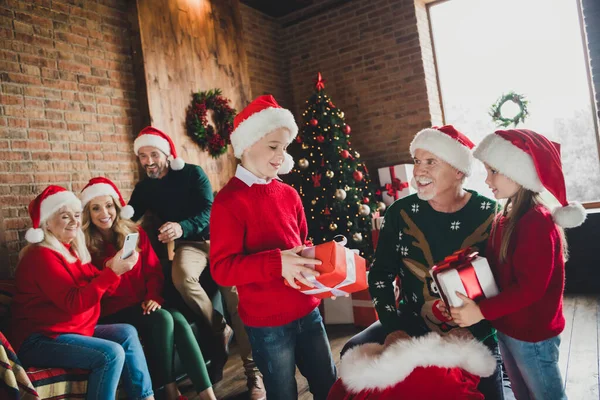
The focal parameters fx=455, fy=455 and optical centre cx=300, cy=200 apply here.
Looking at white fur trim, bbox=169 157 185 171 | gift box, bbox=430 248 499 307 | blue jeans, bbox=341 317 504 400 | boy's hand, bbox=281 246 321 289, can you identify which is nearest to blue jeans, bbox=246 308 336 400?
blue jeans, bbox=341 317 504 400

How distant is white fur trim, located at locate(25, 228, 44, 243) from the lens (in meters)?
2.34

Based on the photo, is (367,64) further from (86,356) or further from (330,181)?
(86,356)

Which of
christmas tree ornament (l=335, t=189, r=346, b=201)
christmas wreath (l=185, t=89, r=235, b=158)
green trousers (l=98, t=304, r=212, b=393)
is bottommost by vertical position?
green trousers (l=98, t=304, r=212, b=393)

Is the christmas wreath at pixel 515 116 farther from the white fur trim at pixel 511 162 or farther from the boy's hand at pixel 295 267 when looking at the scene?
the boy's hand at pixel 295 267

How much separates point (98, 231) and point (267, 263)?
6.38 feet

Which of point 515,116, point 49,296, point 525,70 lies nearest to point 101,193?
point 49,296

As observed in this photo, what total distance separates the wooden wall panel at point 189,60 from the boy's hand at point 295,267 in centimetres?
311

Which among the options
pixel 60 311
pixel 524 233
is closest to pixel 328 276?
pixel 524 233

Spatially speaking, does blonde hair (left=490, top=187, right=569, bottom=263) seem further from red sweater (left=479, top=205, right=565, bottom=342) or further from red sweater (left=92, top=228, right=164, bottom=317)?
red sweater (left=92, top=228, right=164, bottom=317)

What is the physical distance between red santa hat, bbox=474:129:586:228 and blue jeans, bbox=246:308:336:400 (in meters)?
0.86

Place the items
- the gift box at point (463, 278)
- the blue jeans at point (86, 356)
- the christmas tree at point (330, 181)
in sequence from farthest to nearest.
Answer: the christmas tree at point (330, 181)
the blue jeans at point (86, 356)
the gift box at point (463, 278)

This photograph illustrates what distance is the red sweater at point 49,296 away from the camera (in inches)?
89.3

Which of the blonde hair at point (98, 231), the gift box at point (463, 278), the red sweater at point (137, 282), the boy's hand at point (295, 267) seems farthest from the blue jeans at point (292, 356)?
the blonde hair at point (98, 231)

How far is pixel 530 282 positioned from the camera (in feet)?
4.61
